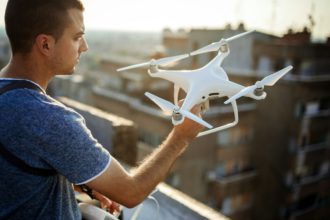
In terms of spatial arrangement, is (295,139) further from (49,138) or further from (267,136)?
(49,138)

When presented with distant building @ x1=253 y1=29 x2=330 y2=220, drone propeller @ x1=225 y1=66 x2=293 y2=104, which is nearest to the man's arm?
drone propeller @ x1=225 y1=66 x2=293 y2=104

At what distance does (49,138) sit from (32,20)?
0.62m

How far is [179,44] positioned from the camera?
35.5 metres

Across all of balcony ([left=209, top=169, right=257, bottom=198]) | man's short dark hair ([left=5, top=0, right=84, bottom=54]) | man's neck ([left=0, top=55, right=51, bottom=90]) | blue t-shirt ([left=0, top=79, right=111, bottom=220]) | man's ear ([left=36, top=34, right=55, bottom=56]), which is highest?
man's short dark hair ([left=5, top=0, right=84, bottom=54])

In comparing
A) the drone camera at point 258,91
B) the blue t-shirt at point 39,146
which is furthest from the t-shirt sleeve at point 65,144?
the drone camera at point 258,91

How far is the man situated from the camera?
162 centimetres

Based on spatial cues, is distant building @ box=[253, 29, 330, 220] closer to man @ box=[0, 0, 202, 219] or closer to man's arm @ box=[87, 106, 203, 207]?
man's arm @ box=[87, 106, 203, 207]

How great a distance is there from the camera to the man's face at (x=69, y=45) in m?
1.86

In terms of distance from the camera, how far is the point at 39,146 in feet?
5.32

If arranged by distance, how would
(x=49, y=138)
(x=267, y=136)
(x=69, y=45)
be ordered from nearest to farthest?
(x=49, y=138) < (x=69, y=45) < (x=267, y=136)

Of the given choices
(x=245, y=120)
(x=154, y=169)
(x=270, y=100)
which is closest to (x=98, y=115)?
(x=154, y=169)

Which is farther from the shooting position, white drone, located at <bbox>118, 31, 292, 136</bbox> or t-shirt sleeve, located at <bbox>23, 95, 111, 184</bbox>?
white drone, located at <bbox>118, 31, 292, 136</bbox>

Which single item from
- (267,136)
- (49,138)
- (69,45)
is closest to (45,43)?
(69,45)

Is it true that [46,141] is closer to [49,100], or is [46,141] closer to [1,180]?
[49,100]
